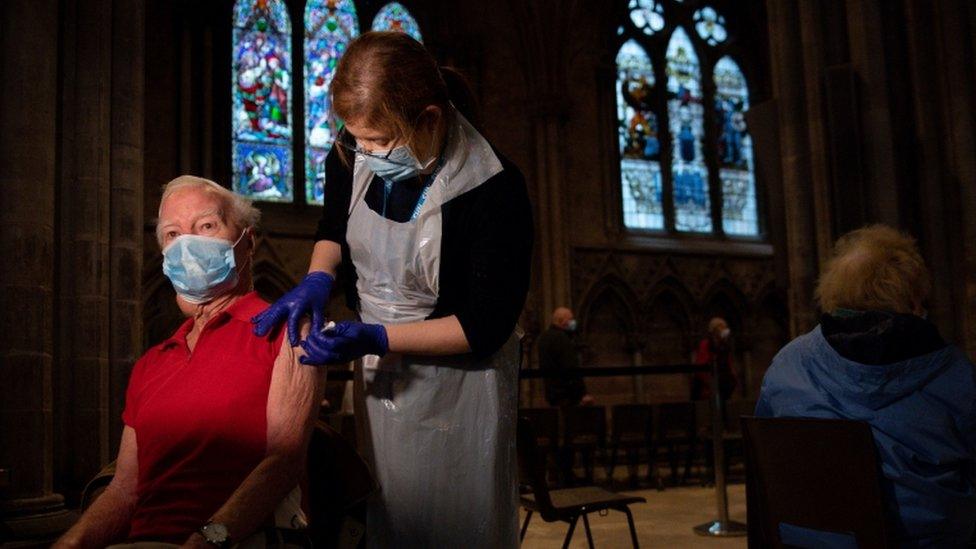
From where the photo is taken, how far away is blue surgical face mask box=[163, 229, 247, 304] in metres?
2.02

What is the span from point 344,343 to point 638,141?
13.0m

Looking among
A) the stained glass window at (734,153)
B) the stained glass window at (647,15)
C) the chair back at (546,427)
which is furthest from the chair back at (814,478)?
the stained glass window at (647,15)

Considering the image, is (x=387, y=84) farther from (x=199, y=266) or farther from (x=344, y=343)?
(x=199, y=266)

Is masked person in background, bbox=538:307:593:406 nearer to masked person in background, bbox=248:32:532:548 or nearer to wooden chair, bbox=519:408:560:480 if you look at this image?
Answer: wooden chair, bbox=519:408:560:480

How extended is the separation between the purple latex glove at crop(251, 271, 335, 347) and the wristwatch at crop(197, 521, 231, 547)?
37 centimetres

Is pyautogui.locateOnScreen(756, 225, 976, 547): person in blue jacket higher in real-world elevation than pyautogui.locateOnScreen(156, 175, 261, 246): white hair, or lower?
lower

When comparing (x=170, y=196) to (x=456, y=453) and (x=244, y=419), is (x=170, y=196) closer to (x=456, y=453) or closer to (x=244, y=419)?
(x=244, y=419)

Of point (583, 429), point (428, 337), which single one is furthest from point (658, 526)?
point (428, 337)

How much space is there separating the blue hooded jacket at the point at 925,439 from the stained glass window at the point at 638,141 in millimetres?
11531

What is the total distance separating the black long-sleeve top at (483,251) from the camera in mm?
1718

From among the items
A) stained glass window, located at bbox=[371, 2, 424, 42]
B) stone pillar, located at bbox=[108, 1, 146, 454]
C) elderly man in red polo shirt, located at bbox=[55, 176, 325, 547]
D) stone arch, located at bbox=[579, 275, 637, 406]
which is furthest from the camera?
stone arch, located at bbox=[579, 275, 637, 406]

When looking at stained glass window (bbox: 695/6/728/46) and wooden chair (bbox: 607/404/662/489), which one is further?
stained glass window (bbox: 695/6/728/46)

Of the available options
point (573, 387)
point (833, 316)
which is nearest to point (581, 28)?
point (573, 387)

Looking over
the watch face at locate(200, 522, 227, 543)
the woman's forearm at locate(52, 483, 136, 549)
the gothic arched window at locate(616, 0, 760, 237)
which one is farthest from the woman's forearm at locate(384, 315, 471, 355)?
the gothic arched window at locate(616, 0, 760, 237)
